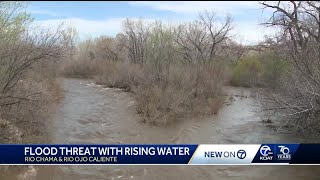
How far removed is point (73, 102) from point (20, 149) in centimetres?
1806

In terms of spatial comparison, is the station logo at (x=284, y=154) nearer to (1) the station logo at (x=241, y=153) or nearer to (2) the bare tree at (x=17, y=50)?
(1) the station logo at (x=241, y=153)

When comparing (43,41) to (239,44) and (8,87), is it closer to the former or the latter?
(8,87)

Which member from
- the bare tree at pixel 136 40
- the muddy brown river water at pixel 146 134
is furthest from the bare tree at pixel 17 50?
the bare tree at pixel 136 40

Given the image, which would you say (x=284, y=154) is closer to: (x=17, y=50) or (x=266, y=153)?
(x=266, y=153)

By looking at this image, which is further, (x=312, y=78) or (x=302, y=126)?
(x=302, y=126)

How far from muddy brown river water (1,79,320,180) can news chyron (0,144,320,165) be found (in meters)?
3.84

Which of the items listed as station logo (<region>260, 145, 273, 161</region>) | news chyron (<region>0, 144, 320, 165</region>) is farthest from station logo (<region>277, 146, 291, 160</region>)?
station logo (<region>260, 145, 273, 161</region>)

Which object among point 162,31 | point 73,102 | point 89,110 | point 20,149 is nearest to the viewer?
point 20,149

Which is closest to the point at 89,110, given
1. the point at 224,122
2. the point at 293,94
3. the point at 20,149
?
the point at 224,122

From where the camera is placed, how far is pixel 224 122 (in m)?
19.1

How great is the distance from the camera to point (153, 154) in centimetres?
589

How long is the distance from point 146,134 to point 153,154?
966cm

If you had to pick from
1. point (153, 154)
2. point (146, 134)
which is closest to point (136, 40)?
point (146, 134)

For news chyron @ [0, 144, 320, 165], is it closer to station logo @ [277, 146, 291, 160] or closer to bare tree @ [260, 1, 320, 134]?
station logo @ [277, 146, 291, 160]
